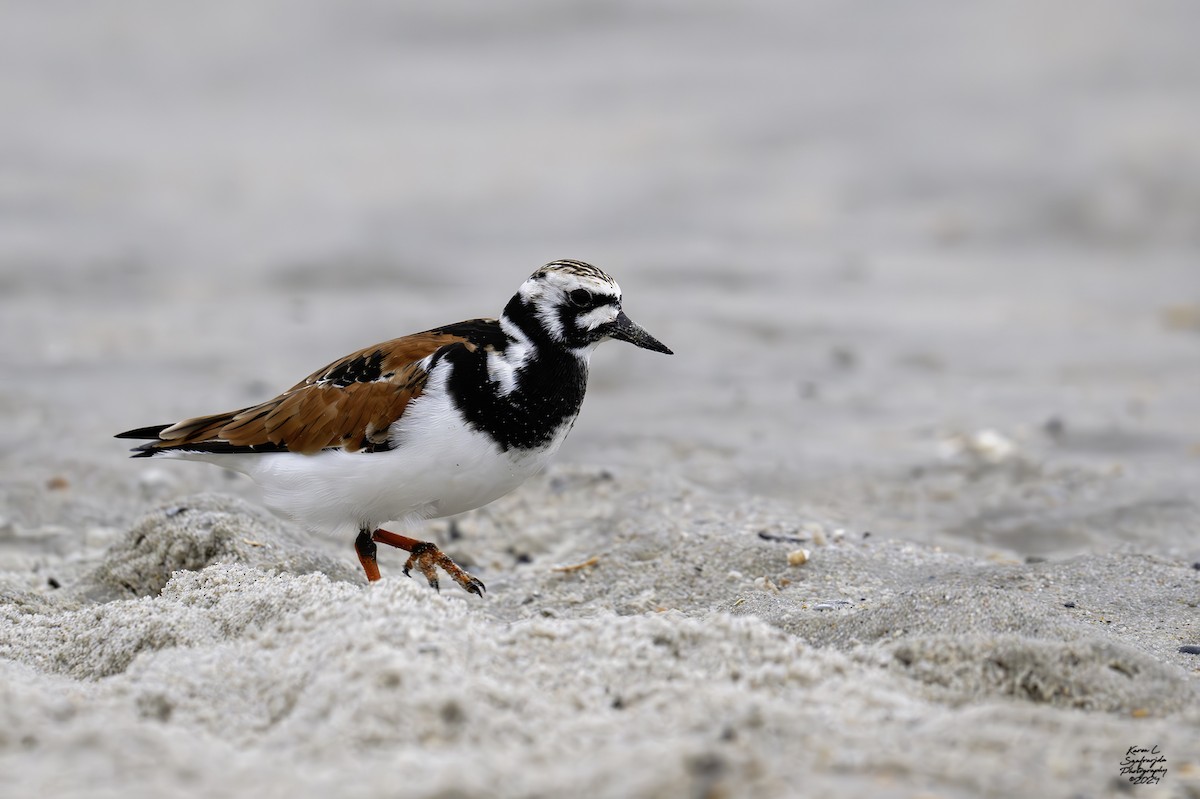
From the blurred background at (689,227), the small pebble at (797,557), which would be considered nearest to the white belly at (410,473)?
the small pebble at (797,557)

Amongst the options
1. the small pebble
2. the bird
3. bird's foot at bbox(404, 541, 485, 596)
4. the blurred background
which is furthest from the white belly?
the blurred background

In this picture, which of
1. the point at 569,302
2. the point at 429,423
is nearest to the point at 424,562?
the point at 429,423

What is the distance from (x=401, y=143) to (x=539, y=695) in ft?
30.9

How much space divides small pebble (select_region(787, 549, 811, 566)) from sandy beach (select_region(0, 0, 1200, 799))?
0.04 m

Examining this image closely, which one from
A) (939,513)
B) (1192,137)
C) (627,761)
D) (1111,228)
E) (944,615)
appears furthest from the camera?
(1192,137)

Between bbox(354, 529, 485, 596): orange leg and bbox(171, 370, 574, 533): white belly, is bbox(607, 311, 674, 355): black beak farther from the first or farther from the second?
bbox(354, 529, 485, 596): orange leg

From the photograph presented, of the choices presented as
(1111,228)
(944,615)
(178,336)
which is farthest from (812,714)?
(1111,228)

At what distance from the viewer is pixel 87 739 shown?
2396mm

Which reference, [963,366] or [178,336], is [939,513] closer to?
[963,366]

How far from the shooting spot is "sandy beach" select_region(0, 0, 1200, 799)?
256cm

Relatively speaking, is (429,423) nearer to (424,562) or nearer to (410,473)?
(410,473)

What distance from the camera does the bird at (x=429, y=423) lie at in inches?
153

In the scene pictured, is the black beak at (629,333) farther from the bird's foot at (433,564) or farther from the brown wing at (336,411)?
the bird's foot at (433,564)

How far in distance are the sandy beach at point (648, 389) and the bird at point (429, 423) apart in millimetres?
248
